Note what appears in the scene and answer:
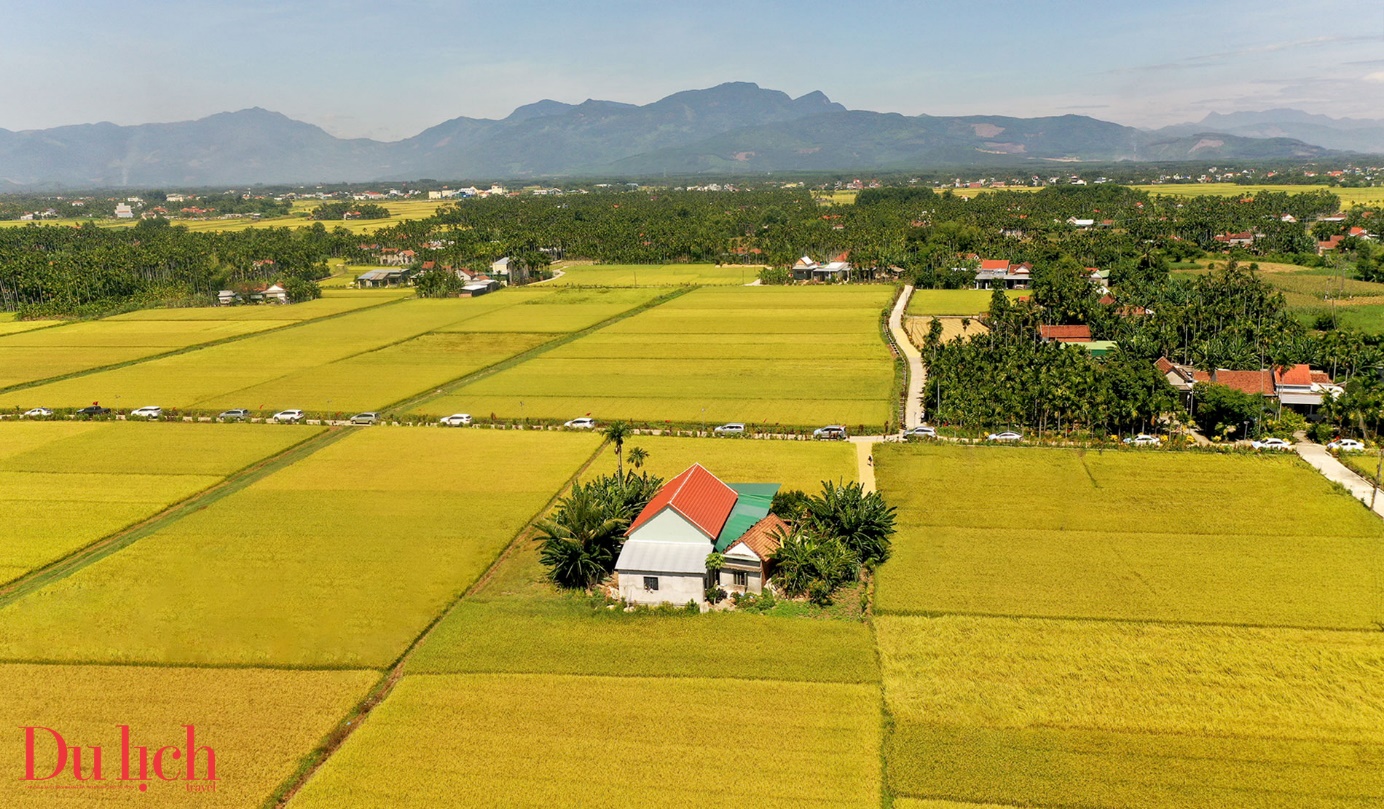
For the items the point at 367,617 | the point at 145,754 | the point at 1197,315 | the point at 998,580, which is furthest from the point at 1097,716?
the point at 1197,315

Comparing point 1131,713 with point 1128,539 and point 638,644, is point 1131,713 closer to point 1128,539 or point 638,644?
point 1128,539

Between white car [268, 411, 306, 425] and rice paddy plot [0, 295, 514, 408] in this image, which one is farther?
rice paddy plot [0, 295, 514, 408]

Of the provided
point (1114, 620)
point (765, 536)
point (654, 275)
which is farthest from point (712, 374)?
point (654, 275)

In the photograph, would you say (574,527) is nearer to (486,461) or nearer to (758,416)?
(486,461)

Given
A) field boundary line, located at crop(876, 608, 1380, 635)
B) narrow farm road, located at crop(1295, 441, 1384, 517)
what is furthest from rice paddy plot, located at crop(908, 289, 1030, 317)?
field boundary line, located at crop(876, 608, 1380, 635)

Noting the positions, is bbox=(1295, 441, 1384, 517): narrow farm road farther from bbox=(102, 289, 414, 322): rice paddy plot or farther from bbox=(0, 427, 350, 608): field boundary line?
bbox=(102, 289, 414, 322): rice paddy plot
